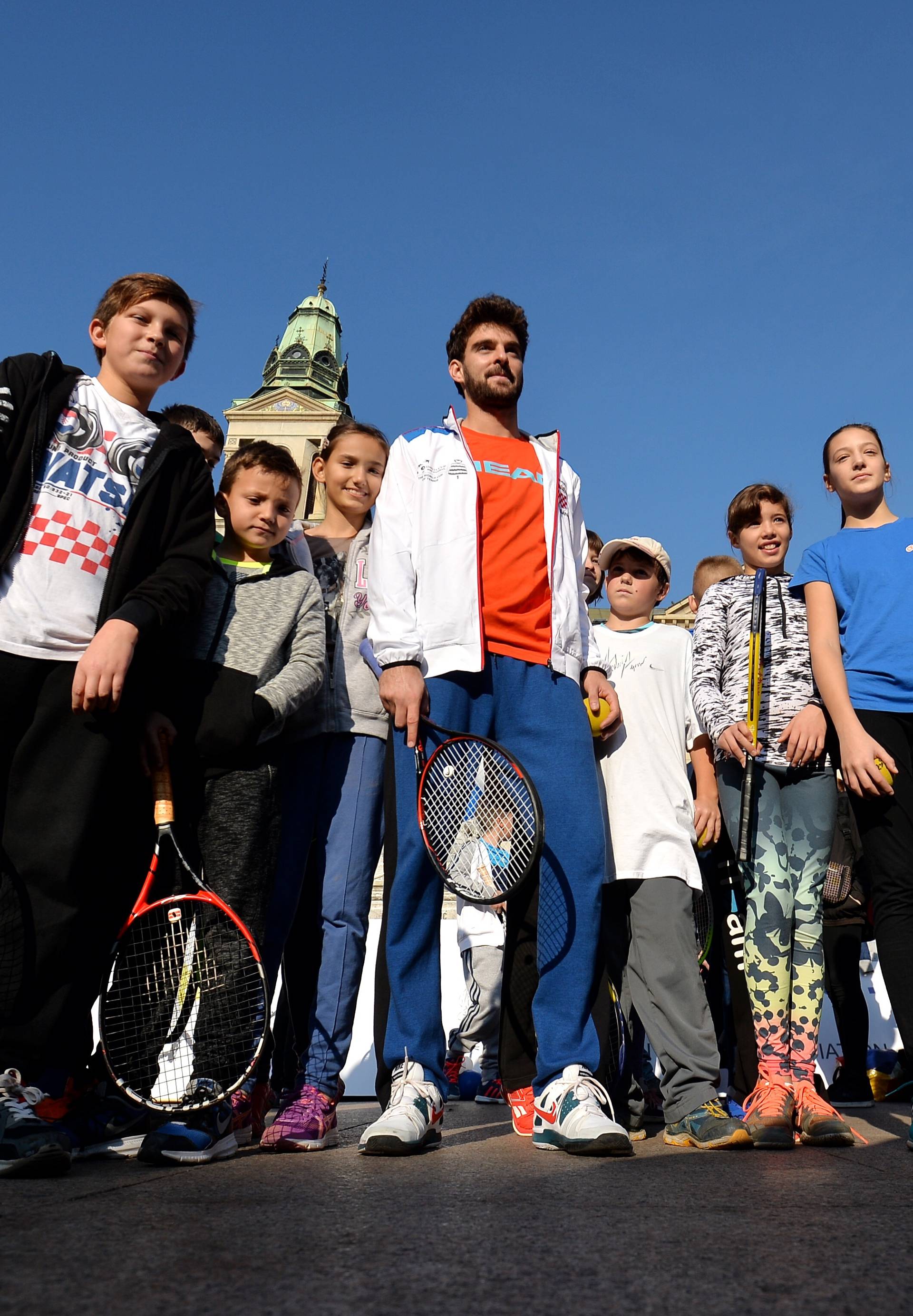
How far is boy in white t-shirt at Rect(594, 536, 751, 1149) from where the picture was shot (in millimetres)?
3264

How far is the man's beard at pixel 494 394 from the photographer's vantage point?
348 cm

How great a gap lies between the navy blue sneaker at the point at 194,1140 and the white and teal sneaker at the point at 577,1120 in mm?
789

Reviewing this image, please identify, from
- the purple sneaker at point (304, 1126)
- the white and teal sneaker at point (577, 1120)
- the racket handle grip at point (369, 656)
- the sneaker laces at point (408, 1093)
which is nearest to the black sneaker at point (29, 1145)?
the purple sneaker at point (304, 1126)

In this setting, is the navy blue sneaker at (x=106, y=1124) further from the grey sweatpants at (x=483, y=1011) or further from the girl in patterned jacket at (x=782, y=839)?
the grey sweatpants at (x=483, y=1011)

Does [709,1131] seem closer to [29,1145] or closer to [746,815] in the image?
[746,815]

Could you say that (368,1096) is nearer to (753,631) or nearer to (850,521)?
(753,631)

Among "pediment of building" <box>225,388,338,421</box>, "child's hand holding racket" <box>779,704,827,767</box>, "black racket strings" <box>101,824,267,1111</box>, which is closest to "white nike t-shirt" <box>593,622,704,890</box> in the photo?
"child's hand holding racket" <box>779,704,827,767</box>

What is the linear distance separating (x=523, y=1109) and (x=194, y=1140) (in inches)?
45.6

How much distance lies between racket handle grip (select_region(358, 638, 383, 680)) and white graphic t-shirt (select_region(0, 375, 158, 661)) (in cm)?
87

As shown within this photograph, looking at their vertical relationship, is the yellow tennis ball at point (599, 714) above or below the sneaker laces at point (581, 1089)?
above

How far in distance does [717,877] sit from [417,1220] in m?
2.83

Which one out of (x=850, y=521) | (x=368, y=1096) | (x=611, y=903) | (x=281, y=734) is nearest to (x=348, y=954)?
(x=281, y=734)

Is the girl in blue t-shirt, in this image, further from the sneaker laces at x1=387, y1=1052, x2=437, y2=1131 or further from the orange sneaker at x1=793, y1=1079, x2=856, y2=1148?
the sneaker laces at x1=387, y1=1052, x2=437, y2=1131

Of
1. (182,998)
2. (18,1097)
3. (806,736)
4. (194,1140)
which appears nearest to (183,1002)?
(182,998)
